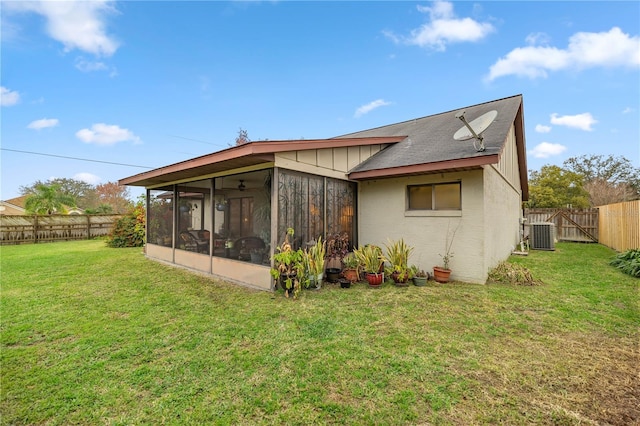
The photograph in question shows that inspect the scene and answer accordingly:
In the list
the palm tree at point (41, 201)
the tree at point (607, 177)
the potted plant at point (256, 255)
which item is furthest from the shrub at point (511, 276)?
the tree at point (607, 177)

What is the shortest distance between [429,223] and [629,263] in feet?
17.6

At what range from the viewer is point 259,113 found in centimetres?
1941

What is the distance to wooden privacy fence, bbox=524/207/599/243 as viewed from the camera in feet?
43.0

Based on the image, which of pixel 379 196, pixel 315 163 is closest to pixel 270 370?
pixel 315 163

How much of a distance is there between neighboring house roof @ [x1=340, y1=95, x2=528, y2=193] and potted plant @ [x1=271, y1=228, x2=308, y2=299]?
2.79 m

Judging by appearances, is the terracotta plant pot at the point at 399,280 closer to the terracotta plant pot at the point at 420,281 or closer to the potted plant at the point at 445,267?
the terracotta plant pot at the point at 420,281

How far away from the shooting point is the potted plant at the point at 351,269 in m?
5.69

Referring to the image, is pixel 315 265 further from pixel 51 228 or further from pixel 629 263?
pixel 51 228

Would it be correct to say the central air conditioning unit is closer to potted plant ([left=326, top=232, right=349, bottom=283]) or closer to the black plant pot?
potted plant ([left=326, top=232, right=349, bottom=283])

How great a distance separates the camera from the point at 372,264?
560cm

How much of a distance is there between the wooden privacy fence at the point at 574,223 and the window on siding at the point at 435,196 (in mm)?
10099

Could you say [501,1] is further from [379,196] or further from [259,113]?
[259,113]

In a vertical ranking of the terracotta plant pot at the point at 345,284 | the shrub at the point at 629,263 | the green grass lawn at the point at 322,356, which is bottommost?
the green grass lawn at the point at 322,356

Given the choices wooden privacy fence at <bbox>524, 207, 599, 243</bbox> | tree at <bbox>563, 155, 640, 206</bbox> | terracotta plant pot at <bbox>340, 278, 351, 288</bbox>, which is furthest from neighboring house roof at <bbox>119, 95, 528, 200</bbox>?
tree at <bbox>563, 155, 640, 206</bbox>
